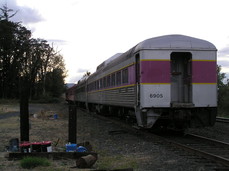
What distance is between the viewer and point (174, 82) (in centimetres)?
1069

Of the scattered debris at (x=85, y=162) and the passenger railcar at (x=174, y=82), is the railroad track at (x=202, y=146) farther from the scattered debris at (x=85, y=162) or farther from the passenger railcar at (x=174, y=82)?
the scattered debris at (x=85, y=162)

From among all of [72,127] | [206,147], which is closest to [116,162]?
[72,127]

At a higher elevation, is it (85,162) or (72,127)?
(72,127)

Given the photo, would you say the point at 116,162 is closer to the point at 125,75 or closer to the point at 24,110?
the point at 24,110

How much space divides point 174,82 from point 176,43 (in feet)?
4.26

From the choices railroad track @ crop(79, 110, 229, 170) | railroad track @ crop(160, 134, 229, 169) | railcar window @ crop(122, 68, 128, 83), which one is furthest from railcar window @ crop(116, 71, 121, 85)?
railroad track @ crop(160, 134, 229, 169)

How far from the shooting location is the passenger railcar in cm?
994

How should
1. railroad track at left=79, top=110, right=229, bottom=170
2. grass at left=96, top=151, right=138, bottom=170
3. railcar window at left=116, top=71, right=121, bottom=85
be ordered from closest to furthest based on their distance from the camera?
grass at left=96, top=151, right=138, bottom=170, railroad track at left=79, top=110, right=229, bottom=170, railcar window at left=116, top=71, right=121, bottom=85

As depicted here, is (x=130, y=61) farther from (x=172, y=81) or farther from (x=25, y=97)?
(x=25, y=97)

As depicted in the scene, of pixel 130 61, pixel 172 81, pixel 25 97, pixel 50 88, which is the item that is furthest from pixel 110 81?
pixel 50 88

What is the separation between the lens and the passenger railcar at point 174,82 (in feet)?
32.6

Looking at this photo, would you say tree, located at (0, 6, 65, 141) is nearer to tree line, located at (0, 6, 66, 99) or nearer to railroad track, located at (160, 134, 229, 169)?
tree line, located at (0, 6, 66, 99)

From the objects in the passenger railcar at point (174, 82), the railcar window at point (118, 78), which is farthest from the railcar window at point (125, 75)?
the passenger railcar at point (174, 82)

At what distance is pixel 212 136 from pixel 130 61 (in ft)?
12.3
